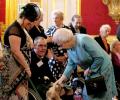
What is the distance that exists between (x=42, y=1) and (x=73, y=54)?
4437 mm

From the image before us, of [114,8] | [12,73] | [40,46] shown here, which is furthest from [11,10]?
[12,73]

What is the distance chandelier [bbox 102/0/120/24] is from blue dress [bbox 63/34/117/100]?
14.8 feet

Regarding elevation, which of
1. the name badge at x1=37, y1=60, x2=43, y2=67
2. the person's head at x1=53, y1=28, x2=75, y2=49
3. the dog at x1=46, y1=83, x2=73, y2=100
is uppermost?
the person's head at x1=53, y1=28, x2=75, y2=49

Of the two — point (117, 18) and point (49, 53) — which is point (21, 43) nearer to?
point (49, 53)

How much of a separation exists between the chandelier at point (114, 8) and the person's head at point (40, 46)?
3.53 m

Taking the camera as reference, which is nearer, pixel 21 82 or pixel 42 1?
pixel 21 82

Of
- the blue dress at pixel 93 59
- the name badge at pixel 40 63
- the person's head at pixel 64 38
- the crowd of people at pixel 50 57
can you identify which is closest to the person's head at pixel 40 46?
the crowd of people at pixel 50 57

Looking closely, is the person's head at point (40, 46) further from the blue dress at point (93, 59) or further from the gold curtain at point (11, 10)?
the gold curtain at point (11, 10)

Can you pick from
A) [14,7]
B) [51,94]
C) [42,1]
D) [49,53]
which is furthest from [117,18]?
[51,94]

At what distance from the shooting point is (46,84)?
4.80m

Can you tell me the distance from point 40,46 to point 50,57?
31 cm

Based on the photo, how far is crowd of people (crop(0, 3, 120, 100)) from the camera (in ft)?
12.6

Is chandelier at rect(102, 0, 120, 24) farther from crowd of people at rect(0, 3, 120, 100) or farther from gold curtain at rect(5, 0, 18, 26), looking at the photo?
crowd of people at rect(0, 3, 120, 100)

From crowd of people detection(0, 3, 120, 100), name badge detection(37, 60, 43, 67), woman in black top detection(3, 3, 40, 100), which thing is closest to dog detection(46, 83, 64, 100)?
crowd of people detection(0, 3, 120, 100)
